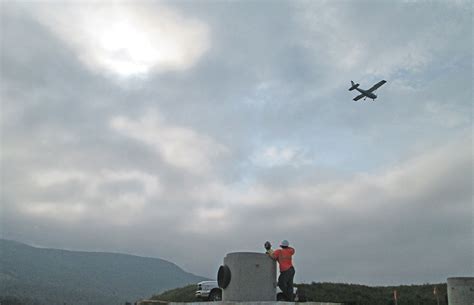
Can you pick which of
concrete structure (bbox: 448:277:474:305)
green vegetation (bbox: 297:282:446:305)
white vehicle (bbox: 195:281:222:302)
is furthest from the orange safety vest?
green vegetation (bbox: 297:282:446:305)

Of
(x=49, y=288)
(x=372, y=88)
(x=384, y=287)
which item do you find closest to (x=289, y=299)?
(x=384, y=287)

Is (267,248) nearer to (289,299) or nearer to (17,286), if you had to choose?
(289,299)

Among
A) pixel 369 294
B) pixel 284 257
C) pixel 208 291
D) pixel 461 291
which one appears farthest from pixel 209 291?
pixel 369 294

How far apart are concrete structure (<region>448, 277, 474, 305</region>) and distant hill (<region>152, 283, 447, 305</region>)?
8.07 meters

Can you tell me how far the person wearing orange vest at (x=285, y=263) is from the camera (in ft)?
41.7

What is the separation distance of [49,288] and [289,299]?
184m

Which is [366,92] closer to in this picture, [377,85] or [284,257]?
[377,85]

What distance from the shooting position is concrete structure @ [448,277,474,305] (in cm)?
1875

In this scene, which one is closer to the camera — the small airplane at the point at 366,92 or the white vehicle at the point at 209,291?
the white vehicle at the point at 209,291

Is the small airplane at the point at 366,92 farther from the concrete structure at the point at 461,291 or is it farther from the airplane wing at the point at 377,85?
the concrete structure at the point at 461,291

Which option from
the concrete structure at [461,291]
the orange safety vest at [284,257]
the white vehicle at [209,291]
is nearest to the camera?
the orange safety vest at [284,257]

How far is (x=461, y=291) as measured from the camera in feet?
62.1

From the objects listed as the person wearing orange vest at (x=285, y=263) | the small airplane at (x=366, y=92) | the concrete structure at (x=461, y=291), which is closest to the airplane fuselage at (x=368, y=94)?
the small airplane at (x=366, y=92)

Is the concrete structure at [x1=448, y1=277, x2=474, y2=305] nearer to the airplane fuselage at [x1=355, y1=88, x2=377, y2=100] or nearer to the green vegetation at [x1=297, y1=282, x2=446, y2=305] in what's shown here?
the green vegetation at [x1=297, y1=282, x2=446, y2=305]
